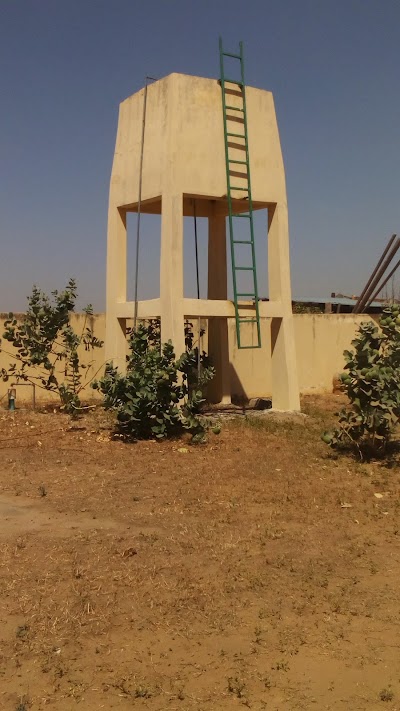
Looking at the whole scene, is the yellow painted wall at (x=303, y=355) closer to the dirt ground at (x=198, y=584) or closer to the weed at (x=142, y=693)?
the dirt ground at (x=198, y=584)

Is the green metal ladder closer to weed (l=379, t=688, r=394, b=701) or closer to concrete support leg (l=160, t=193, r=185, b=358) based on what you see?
concrete support leg (l=160, t=193, r=185, b=358)

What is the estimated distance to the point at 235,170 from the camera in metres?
11.8

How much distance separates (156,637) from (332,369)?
13.1 metres

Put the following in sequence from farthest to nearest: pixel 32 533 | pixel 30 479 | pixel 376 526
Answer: pixel 30 479
pixel 376 526
pixel 32 533

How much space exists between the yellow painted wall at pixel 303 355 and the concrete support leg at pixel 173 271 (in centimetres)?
366

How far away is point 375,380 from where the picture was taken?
8.50 m

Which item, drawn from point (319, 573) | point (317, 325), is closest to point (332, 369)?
point (317, 325)

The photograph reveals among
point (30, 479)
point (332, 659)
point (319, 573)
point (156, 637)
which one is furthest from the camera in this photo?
point (30, 479)

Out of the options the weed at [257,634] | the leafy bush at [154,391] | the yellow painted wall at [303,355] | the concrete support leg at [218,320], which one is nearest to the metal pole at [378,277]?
the yellow painted wall at [303,355]

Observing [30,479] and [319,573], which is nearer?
[319,573]

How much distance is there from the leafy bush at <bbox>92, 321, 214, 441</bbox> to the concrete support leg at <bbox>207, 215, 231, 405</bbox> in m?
3.67

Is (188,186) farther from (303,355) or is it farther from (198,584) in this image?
(198,584)

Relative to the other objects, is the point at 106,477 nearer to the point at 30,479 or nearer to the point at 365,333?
the point at 30,479

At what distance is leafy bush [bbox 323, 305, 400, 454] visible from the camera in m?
8.45
